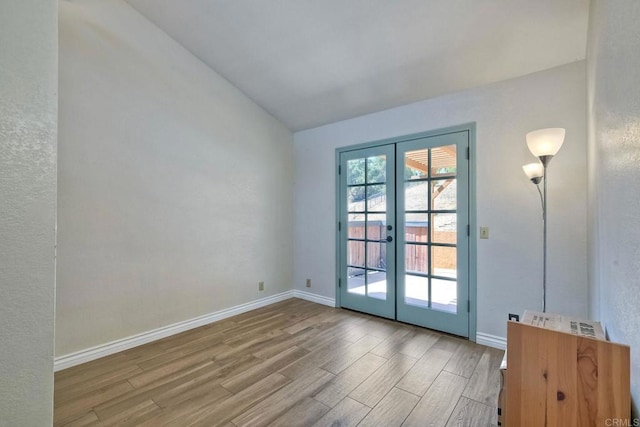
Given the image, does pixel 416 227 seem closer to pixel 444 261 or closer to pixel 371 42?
pixel 444 261

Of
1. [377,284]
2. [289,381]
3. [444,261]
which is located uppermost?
[444,261]

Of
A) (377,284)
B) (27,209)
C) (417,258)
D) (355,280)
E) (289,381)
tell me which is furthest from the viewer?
(355,280)

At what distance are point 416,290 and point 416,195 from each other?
1.07 m

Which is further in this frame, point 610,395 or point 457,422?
point 457,422

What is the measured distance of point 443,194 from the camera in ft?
9.73

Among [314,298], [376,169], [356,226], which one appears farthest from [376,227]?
[314,298]

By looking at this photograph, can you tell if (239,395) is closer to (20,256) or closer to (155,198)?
(20,256)

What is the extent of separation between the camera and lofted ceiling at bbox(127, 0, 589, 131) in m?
2.12

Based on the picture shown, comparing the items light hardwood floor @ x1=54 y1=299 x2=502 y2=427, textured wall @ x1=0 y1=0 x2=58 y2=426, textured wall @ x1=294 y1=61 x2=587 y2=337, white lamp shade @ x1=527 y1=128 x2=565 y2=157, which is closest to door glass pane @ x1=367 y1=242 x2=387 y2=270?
light hardwood floor @ x1=54 y1=299 x2=502 y2=427

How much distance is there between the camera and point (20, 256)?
0.96 metres

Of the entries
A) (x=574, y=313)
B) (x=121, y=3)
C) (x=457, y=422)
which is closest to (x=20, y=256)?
(x=457, y=422)

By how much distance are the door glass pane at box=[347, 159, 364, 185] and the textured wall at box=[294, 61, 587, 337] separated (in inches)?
22.9

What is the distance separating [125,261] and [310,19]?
9.14 ft

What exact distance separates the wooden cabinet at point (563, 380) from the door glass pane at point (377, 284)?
7.67 feet
